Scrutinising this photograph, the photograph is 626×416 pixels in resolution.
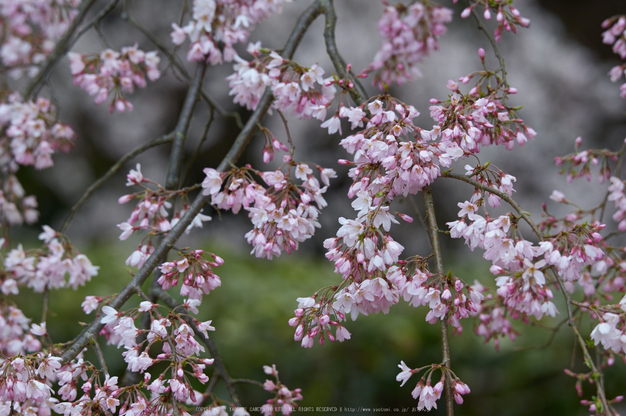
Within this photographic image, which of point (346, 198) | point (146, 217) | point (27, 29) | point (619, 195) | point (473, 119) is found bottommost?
point (146, 217)

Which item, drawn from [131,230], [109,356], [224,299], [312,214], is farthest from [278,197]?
[109,356]

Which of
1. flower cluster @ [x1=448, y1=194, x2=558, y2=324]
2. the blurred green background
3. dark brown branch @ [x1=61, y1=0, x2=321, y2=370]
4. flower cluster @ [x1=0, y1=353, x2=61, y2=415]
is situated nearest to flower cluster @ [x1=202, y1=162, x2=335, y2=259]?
dark brown branch @ [x1=61, y1=0, x2=321, y2=370]

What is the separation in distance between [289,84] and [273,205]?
400 millimetres

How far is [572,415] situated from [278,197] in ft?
7.79

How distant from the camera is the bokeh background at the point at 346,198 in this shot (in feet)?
9.43

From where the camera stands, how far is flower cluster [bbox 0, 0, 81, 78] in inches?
116

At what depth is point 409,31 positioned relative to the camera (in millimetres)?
2457

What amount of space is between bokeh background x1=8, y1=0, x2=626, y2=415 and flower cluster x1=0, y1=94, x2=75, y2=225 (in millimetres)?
121

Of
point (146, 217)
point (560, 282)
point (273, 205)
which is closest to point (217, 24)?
point (146, 217)

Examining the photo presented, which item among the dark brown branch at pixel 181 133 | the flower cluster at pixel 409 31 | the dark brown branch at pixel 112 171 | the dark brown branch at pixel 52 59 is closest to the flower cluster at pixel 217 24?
the dark brown branch at pixel 181 133

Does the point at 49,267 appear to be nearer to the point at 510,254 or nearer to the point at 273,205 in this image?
the point at 273,205

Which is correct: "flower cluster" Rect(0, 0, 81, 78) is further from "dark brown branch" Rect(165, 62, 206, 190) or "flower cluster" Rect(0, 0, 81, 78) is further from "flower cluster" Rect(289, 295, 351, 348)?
"flower cluster" Rect(289, 295, 351, 348)

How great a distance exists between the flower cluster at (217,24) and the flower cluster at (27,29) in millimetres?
1257

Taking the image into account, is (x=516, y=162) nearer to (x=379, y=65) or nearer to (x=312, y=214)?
(x=379, y=65)
